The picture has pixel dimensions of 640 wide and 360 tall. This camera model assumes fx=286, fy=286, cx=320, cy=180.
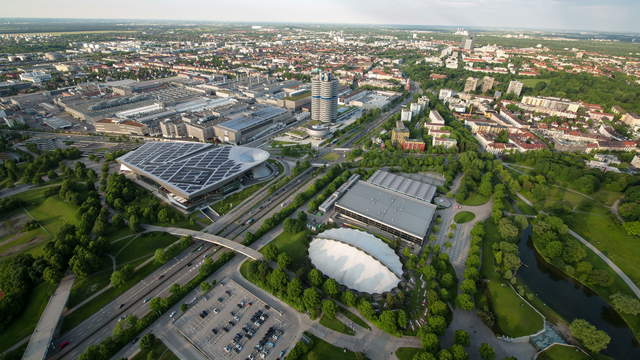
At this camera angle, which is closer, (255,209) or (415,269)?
(415,269)

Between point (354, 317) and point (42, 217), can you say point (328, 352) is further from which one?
point (42, 217)

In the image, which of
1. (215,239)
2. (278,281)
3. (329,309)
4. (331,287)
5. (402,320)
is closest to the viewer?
(402,320)

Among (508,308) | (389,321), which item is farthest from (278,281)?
(508,308)

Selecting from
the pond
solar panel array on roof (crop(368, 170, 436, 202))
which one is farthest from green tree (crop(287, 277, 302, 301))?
the pond

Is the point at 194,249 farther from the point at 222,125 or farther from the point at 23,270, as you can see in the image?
the point at 222,125

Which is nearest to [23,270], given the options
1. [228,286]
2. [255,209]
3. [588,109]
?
[228,286]

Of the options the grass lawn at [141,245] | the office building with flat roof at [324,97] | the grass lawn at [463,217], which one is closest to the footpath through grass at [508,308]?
the grass lawn at [463,217]

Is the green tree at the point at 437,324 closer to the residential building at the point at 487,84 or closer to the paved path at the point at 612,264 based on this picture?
the paved path at the point at 612,264
